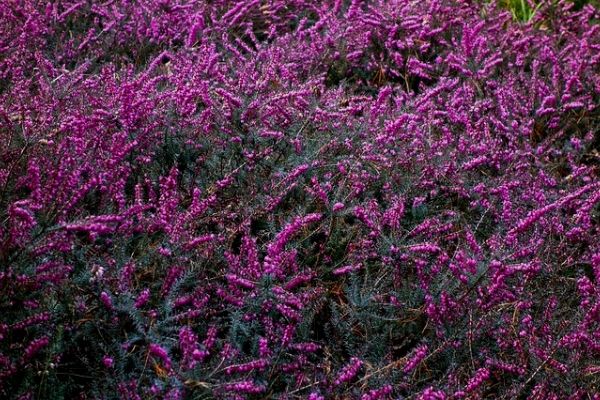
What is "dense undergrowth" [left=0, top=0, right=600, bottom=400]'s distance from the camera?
193 centimetres

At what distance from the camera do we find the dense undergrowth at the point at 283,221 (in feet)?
6.34

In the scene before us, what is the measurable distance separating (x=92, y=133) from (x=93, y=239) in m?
0.52

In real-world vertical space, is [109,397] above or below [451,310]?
above

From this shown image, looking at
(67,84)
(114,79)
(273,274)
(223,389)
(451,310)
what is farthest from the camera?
(114,79)

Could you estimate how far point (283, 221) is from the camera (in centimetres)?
241

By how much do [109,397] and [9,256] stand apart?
0.47m

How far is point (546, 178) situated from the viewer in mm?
2965

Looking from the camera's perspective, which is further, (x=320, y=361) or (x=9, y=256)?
(x=320, y=361)

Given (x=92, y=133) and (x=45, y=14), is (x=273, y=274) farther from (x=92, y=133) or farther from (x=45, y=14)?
(x=45, y=14)

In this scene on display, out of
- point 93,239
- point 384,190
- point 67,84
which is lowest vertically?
point 384,190

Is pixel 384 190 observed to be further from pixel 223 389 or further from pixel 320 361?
pixel 223 389

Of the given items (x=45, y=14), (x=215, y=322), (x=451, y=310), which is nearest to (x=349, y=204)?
(x=451, y=310)

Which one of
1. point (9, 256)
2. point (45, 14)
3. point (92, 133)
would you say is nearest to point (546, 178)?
point (92, 133)

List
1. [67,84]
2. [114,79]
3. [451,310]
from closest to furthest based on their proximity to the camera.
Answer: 1. [451,310]
2. [67,84]
3. [114,79]
